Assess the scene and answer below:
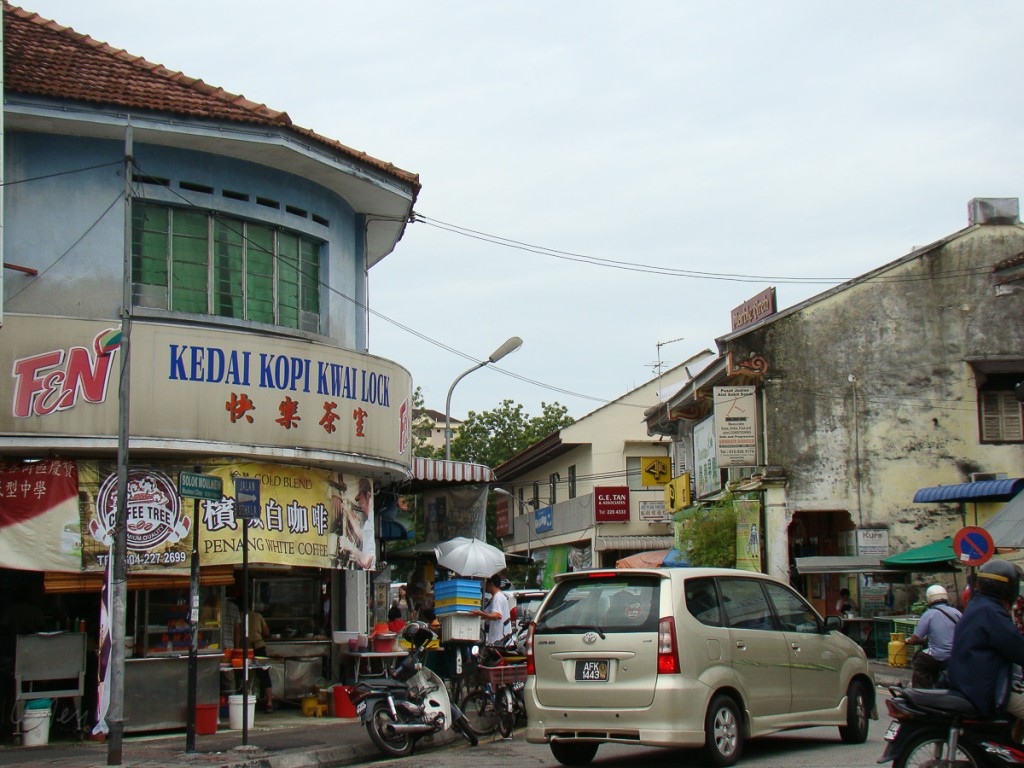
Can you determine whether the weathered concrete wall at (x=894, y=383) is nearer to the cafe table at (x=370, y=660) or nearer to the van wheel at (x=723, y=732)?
the cafe table at (x=370, y=660)

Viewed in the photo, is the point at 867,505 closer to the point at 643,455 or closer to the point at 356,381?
the point at 356,381

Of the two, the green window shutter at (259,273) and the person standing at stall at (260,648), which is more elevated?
the green window shutter at (259,273)

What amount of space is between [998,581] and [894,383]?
21.4 m

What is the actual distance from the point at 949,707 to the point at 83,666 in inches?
398

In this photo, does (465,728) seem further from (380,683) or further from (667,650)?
(667,650)

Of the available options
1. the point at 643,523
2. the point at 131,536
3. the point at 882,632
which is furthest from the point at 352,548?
the point at 643,523

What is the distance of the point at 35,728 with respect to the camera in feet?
44.0

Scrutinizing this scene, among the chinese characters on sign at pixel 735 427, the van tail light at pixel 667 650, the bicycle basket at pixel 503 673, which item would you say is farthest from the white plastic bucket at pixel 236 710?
the chinese characters on sign at pixel 735 427

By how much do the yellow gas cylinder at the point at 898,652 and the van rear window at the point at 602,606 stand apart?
14.6 meters

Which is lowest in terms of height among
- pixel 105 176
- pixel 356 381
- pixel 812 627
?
pixel 812 627

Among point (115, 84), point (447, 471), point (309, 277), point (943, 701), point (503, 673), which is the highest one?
point (115, 84)

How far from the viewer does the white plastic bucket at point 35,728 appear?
43.9 feet

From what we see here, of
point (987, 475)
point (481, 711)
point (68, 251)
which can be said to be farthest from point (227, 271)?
point (987, 475)

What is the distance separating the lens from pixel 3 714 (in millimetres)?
14469
